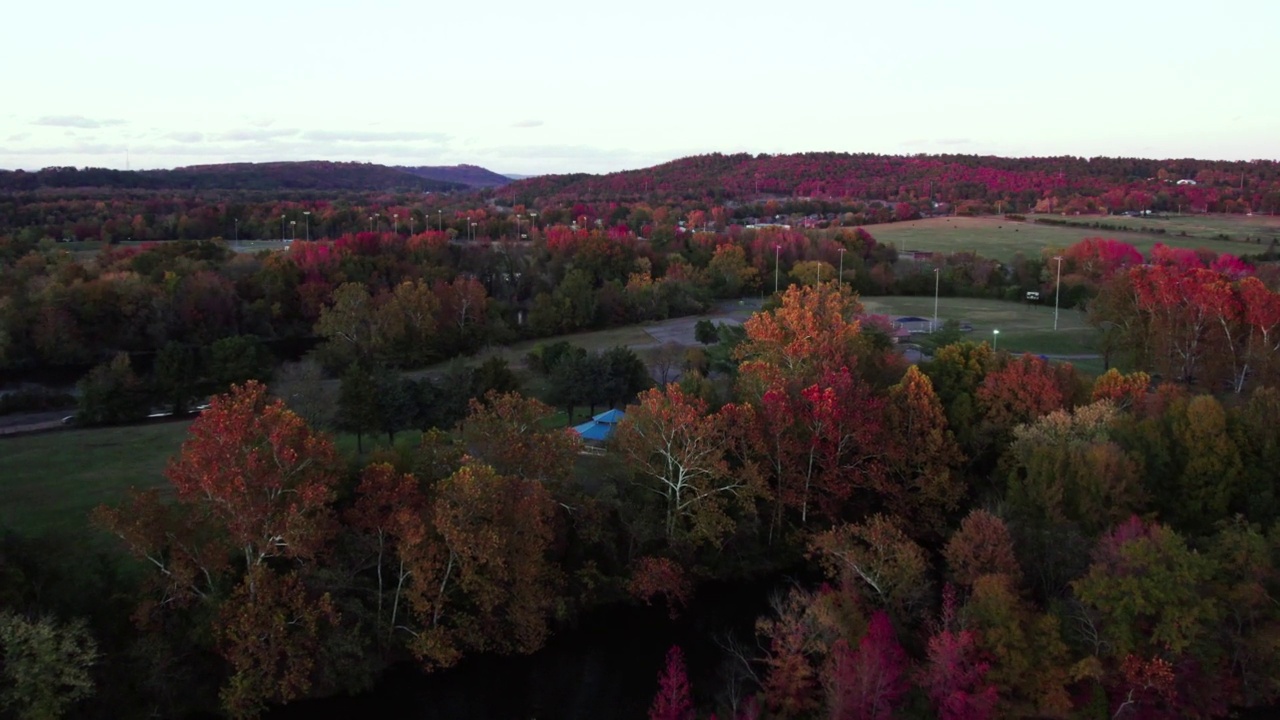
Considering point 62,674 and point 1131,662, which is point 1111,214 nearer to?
point 1131,662

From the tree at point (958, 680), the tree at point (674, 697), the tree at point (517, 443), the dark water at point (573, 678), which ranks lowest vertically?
the dark water at point (573, 678)

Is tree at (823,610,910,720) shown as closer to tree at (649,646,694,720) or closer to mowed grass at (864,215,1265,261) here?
tree at (649,646,694,720)

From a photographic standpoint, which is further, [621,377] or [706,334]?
[706,334]

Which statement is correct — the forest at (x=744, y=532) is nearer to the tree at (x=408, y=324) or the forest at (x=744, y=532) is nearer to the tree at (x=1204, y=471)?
the tree at (x=1204, y=471)

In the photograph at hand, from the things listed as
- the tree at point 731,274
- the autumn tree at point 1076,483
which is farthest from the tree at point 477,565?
the tree at point 731,274

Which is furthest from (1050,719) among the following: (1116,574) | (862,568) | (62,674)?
(62,674)

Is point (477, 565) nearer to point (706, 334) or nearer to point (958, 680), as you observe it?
point (958, 680)

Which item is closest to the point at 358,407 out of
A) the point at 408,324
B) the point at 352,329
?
the point at 352,329
